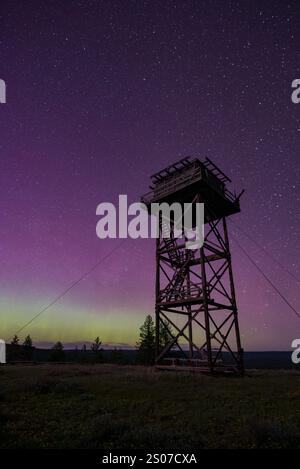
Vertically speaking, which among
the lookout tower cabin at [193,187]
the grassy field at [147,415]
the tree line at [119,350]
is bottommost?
the tree line at [119,350]

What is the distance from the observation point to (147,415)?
26.0ft

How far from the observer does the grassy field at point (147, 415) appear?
5754 mm

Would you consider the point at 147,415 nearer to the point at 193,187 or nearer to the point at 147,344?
the point at 193,187

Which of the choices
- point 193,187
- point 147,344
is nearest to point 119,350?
point 147,344

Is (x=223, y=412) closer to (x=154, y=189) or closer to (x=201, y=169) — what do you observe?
(x=201, y=169)

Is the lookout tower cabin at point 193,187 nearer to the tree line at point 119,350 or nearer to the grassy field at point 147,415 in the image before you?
the grassy field at point 147,415

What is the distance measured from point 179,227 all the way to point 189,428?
55.4 ft

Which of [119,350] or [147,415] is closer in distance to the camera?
[147,415]

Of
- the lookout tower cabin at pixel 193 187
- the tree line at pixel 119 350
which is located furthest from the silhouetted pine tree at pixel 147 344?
the lookout tower cabin at pixel 193 187

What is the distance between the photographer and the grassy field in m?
5.75

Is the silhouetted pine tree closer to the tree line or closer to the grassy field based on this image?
the tree line

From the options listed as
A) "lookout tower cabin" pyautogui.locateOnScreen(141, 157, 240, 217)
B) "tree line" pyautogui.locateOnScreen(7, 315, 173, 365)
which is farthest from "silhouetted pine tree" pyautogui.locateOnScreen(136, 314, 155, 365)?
"lookout tower cabin" pyautogui.locateOnScreen(141, 157, 240, 217)
